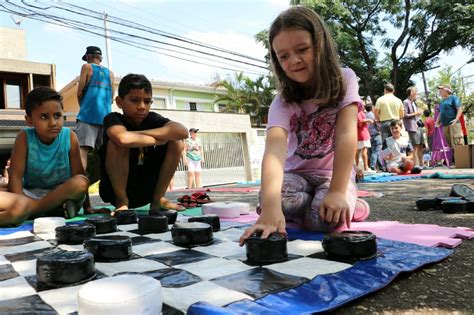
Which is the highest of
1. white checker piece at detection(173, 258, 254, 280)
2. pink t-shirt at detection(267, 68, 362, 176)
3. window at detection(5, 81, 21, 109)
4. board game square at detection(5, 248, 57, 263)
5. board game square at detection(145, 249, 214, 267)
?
window at detection(5, 81, 21, 109)

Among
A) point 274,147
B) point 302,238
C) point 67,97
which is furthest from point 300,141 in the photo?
point 67,97

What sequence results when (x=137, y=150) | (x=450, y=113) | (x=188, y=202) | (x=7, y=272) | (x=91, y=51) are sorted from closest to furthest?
(x=7, y=272)
(x=137, y=150)
(x=188, y=202)
(x=91, y=51)
(x=450, y=113)

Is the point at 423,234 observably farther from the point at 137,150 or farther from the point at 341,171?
the point at 137,150

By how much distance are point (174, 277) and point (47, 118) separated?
74.9 inches

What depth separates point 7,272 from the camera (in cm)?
124

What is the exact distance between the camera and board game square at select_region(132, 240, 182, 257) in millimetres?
1453

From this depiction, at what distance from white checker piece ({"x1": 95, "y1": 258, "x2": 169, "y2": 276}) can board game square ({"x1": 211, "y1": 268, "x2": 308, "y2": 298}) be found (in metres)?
0.28

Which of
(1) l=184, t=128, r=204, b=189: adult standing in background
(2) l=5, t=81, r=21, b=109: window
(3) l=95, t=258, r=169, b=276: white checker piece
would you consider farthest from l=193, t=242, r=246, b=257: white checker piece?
(2) l=5, t=81, r=21, b=109: window

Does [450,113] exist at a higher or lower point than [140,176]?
higher

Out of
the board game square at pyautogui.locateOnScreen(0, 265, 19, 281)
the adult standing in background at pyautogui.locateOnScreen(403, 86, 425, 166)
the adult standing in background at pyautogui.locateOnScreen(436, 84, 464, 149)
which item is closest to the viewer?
the board game square at pyautogui.locateOnScreen(0, 265, 19, 281)

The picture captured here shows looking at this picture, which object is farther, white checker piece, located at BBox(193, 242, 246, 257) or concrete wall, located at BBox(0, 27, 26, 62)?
concrete wall, located at BBox(0, 27, 26, 62)

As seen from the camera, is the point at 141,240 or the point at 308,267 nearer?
the point at 308,267

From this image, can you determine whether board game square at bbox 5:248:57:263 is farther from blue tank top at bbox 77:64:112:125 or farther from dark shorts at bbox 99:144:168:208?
blue tank top at bbox 77:64:112:125

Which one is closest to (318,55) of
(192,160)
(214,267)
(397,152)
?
(214,267)
